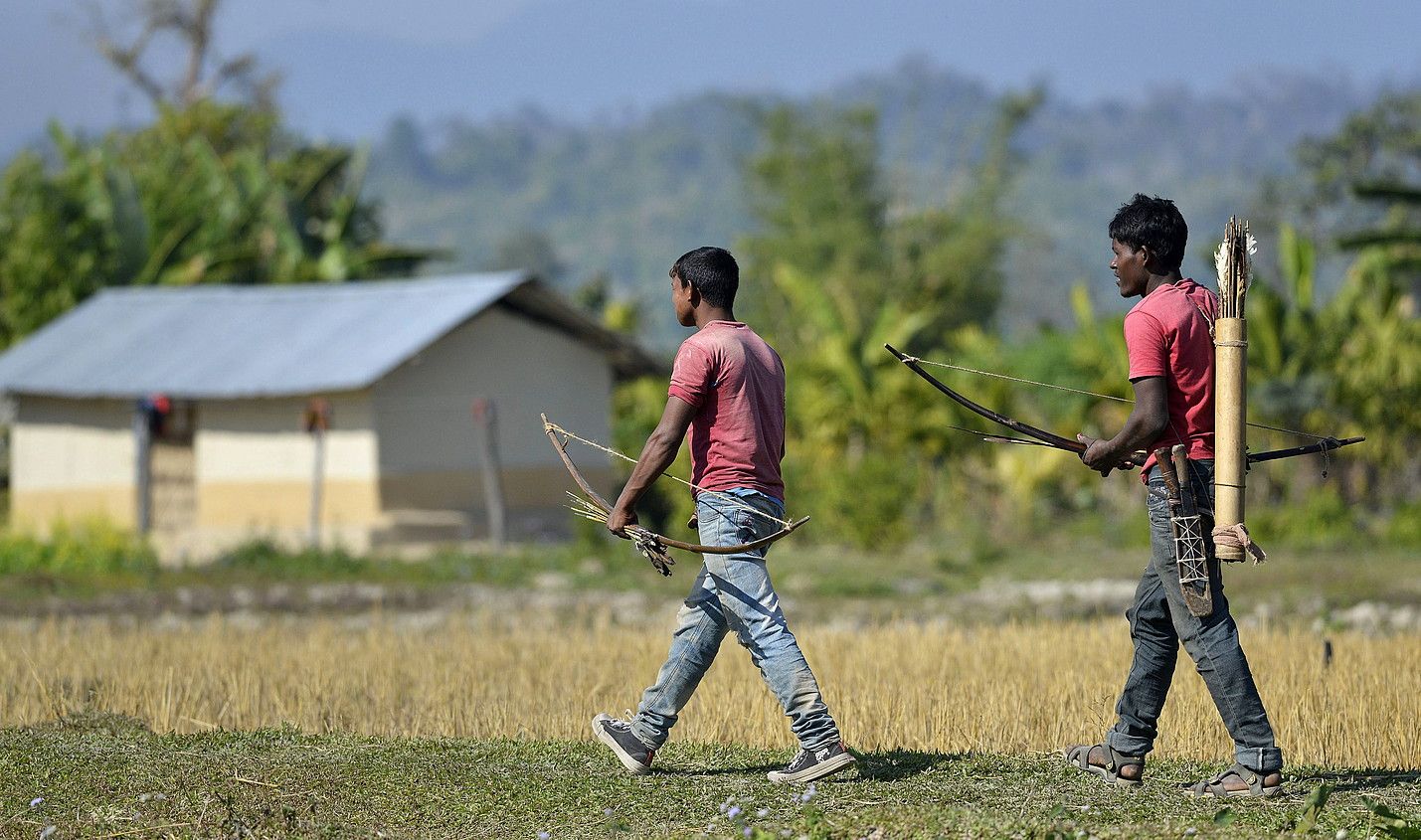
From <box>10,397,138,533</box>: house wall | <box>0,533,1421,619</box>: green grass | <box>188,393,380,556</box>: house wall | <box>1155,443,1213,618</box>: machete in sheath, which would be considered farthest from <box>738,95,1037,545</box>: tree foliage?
<box>1155,443,1213,618</box>: machete in sheath

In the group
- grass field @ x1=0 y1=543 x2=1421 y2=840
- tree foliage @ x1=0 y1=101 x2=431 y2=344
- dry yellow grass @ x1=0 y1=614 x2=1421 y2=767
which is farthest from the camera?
tree foliage @ x1=0 y1=101 x2=431 y2=344

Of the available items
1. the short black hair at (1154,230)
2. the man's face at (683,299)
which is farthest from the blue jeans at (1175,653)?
the man's face at (683,299)

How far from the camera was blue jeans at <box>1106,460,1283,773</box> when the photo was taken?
5375 mm

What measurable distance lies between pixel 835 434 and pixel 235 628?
514 inches

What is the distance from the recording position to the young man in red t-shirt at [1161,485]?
5.38 m

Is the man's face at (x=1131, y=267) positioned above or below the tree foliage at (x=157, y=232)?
below

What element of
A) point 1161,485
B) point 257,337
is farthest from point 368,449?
point 1161,485

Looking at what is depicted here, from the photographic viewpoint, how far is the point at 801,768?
18.5 ft

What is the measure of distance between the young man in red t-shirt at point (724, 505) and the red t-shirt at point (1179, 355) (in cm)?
127

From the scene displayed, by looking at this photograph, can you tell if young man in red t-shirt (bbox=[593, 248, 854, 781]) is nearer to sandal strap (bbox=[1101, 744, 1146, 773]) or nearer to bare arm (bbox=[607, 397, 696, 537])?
bare arm (bbox=[607, 397, 696, 537])

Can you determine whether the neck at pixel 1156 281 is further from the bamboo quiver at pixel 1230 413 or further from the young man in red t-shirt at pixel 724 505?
the young man in red t-shirt at pixel 724 505

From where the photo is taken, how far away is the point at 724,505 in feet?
19.0

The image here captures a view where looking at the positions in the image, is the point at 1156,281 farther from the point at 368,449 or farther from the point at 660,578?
the point at 368,449

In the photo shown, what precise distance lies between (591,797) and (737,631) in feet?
2.51
